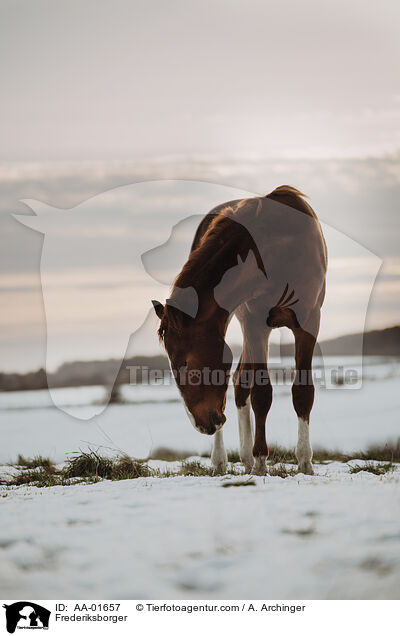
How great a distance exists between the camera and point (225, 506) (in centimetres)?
277

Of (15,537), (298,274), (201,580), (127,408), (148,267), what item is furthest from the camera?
(127,408)

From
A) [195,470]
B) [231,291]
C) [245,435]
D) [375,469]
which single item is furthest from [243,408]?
[231,291]

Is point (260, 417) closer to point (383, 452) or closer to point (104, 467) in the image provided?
point (104, 467)

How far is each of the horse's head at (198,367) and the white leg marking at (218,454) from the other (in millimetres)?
977

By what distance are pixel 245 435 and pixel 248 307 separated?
0.95m

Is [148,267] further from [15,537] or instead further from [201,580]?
[201,580]

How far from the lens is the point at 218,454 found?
13.6 feet

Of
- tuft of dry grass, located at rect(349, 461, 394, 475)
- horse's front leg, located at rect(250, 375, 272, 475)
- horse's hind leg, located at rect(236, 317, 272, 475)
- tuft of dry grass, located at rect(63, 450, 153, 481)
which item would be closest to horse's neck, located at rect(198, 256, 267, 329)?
horse's hind leg, located at rect(236, 317, 272, 475)

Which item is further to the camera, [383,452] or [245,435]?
[383,452]

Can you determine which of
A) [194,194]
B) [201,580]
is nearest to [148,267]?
[194,194]

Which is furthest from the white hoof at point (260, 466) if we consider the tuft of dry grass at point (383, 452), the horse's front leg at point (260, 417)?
the tuft of dry grass at point (383, 452)
